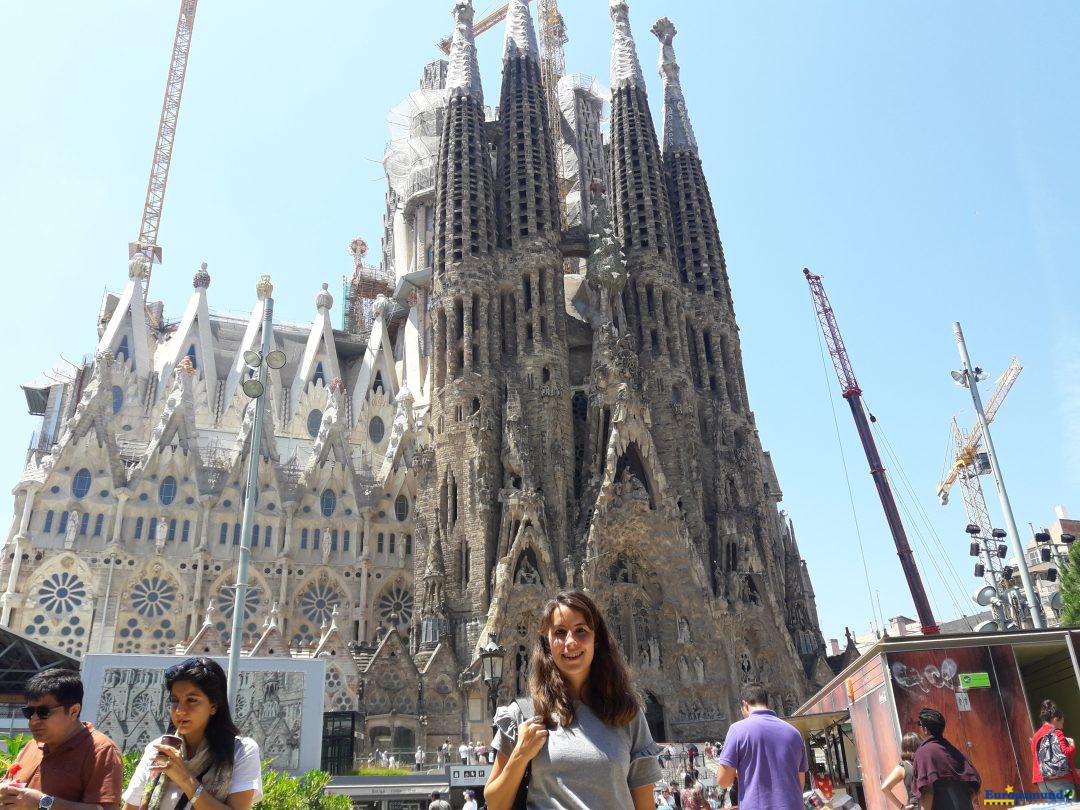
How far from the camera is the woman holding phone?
157 inches

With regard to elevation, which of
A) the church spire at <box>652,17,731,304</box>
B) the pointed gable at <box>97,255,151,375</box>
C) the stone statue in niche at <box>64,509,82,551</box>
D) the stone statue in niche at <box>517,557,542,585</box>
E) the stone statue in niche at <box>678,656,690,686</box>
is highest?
the church spire at <box>652,17,731,304</box>

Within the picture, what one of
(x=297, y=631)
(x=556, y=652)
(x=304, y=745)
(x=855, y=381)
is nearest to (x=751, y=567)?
(x=297, y=631)

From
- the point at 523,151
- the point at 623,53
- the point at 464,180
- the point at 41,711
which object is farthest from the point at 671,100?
the point at 41,711

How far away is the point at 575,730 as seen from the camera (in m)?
3.36

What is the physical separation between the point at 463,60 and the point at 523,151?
6394mm

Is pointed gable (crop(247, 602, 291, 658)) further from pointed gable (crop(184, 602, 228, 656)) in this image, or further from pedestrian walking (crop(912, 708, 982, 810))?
pedestrian walking (crop(912, 708, 982, 810))

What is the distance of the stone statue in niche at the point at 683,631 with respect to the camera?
37.2 metres

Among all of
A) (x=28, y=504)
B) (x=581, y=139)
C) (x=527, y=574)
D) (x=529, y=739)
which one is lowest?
(x=529, y=739)

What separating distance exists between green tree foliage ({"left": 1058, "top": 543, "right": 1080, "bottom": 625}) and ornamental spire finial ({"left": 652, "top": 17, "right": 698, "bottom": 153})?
30.6 metres

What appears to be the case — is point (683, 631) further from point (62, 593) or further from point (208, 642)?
point (62, 593)

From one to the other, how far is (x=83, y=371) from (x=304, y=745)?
108 feet

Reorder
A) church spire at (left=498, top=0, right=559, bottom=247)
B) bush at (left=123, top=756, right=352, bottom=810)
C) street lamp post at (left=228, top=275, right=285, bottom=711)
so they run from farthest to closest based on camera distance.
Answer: church spire at (left=498, top=0, right=559, bottom=247)
street lamp post at (left=228, top=275, right=285, bottom=711)
bush at (left=123, top=756, right=352, bottom=810)

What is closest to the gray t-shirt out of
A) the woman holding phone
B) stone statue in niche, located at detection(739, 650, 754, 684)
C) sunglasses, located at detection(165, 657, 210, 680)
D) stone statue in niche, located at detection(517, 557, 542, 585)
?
the woman holding phone

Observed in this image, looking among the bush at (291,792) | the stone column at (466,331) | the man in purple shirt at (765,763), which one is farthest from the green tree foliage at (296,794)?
the stone column at (466,331)
